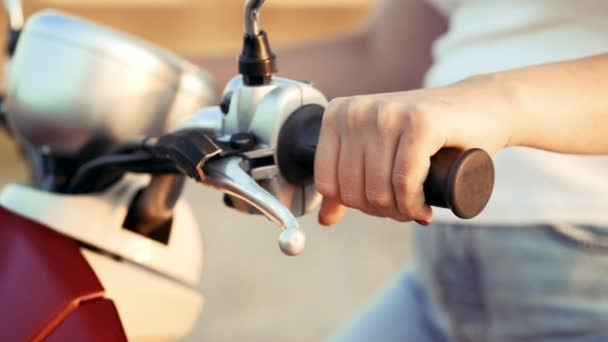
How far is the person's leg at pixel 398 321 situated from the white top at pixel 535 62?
0.13m

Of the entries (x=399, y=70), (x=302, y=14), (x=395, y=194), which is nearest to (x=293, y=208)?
(x=395, y=194)

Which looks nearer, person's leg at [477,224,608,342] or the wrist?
the wrist

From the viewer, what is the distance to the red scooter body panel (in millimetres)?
427

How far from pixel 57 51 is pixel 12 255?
0.44 feet

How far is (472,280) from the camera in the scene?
662 mm

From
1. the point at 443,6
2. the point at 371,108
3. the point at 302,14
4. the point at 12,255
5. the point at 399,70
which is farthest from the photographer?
the point at 302,14

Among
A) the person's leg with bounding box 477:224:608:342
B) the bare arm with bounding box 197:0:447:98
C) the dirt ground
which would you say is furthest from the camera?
the dirt ground

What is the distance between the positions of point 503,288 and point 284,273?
128cm

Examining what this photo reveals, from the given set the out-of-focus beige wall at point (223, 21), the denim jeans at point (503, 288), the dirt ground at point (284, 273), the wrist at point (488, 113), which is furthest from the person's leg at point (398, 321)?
the out-of-focus beige wall at point (223, 21)

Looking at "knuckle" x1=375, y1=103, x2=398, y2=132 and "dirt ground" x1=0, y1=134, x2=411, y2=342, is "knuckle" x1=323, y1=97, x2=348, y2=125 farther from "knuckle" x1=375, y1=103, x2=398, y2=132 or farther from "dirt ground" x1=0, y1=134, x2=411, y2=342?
"dirt ground" x1=0, y1=134, x2=411, y2=342

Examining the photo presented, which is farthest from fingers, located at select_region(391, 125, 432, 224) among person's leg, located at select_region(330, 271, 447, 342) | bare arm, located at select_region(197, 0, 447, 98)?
bare arm, located at select_region(197, 0, 447, 98)

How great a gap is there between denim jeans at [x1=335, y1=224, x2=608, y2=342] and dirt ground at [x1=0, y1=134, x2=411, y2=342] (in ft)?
3.10

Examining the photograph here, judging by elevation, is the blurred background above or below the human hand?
below

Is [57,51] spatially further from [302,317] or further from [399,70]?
[302,317]
